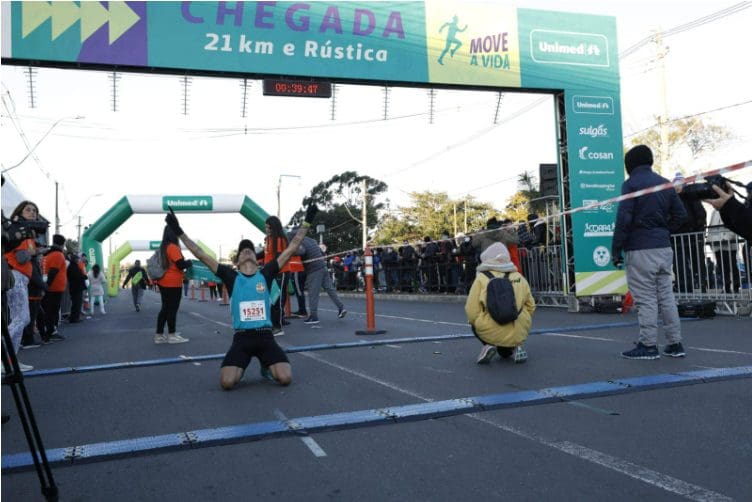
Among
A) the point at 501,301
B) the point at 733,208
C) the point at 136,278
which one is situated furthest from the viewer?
the point at 136,278

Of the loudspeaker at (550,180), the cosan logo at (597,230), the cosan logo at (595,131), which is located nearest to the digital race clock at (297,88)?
the cosan logo at (595,131)

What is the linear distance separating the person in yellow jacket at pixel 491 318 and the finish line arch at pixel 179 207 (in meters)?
17.4

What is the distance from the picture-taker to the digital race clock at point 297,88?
41.0 ft

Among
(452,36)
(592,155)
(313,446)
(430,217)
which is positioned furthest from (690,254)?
(430,217)

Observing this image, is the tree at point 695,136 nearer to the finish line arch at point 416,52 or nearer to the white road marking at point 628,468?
the finish line arch at point 416,52

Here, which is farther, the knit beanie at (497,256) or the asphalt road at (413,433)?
the knit beanie at (497,256)

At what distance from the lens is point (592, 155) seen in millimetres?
13406

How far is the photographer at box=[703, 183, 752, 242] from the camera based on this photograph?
3262 millimetres

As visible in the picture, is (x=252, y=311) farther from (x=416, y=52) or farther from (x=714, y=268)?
(x=714, y=268)

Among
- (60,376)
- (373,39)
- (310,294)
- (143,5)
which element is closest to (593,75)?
(373,39)

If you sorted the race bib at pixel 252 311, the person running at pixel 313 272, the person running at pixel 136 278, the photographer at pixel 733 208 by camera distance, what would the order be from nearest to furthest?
the photographer at pixel 733 208 → the race bib at pixel 252 311 → the person running at pixel 313 272 → the person running at pixel 136 278

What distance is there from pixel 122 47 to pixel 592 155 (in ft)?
30.2

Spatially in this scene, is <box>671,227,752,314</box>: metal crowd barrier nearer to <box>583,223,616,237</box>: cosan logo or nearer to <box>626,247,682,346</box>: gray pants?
<box>583,223,616,237</box>: cosan logo

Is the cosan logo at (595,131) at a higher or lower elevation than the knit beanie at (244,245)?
higher
